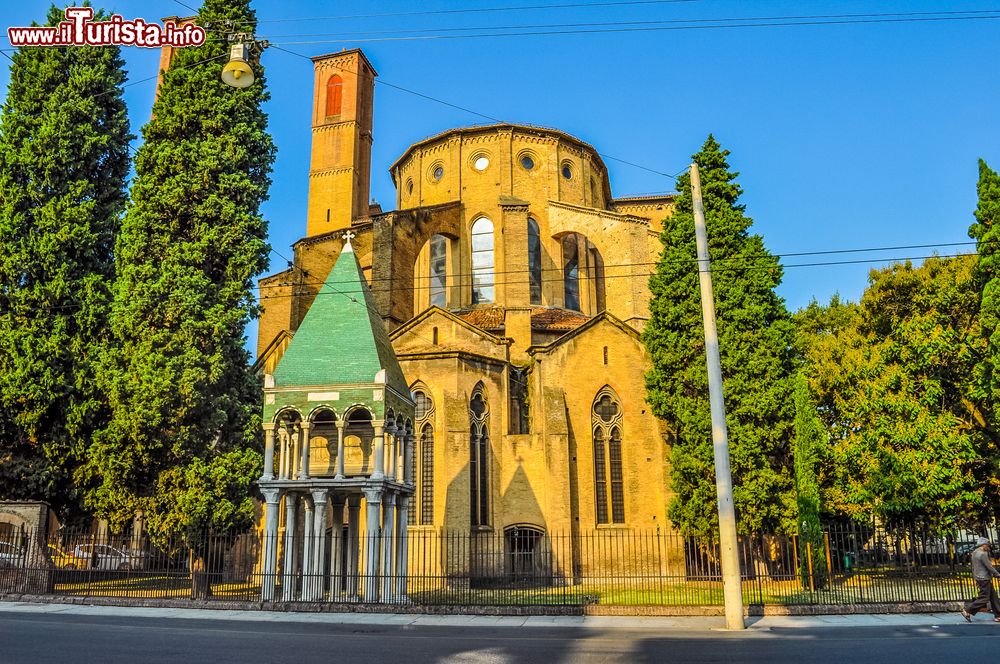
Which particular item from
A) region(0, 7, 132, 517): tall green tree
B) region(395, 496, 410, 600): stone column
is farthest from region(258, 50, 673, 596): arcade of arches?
region(0, 7, 132, 517): tall green tree

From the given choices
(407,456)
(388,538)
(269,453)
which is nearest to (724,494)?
(388,538)

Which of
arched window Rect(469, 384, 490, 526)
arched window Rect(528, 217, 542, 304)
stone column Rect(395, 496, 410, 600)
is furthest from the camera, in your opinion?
arched window Rect(528, 217, 542, 304)

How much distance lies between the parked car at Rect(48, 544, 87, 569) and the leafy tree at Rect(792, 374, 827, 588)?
17928 millimetres

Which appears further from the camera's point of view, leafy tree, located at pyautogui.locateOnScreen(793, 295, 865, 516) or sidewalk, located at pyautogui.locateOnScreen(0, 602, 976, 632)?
leafy tree, located at pyautogui.locateOnScreen(793, 295, 865, 516)

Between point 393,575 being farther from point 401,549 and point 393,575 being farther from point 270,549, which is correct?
point 270,549

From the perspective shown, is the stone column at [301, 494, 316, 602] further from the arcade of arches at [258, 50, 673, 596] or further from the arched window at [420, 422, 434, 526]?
the arched window at [420, 422, 434, 526]

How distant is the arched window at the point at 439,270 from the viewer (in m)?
34.6

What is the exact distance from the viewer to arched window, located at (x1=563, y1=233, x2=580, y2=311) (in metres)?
35.0

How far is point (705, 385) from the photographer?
2227cm

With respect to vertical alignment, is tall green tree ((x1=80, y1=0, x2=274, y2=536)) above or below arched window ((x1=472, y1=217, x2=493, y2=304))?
below

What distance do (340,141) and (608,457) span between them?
80.1ft

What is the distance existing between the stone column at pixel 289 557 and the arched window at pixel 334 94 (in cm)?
2992

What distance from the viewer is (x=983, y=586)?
39.5ft

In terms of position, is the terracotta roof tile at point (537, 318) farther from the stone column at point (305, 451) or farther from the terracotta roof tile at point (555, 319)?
the stone column at point (305, 451)
